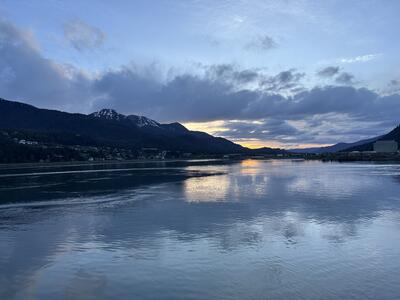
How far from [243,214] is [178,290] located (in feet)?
56.9

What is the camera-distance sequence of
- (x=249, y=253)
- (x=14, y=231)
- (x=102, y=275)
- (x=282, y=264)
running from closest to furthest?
(x=102, y=275) < (x=282, y=264) < (x=249, y=253) < (x=14, y=231)

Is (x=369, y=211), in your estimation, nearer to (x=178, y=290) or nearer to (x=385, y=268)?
(x=385, y=268)

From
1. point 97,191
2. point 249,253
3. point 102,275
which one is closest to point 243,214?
point 249,253

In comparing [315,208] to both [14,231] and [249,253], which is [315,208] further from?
[14,231]

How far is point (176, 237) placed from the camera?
23609 millimetres

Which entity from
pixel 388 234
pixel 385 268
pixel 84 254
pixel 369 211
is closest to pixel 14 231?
pixel 84 254

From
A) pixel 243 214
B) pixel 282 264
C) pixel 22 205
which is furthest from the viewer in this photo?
pixel 22 205

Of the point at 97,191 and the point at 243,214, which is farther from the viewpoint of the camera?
the point at 97,191

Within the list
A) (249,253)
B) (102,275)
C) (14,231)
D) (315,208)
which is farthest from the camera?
(315,208)

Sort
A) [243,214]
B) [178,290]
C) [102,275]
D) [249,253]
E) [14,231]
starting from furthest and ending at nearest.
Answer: [243,214] < [14,231] < [249,253] < [102,275] < [178,290]

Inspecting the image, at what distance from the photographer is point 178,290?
14906 millimetres

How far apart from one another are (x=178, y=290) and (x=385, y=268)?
30.9 ft

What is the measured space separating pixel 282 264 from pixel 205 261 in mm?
3634

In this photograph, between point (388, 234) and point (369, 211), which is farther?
point (369, 211)
